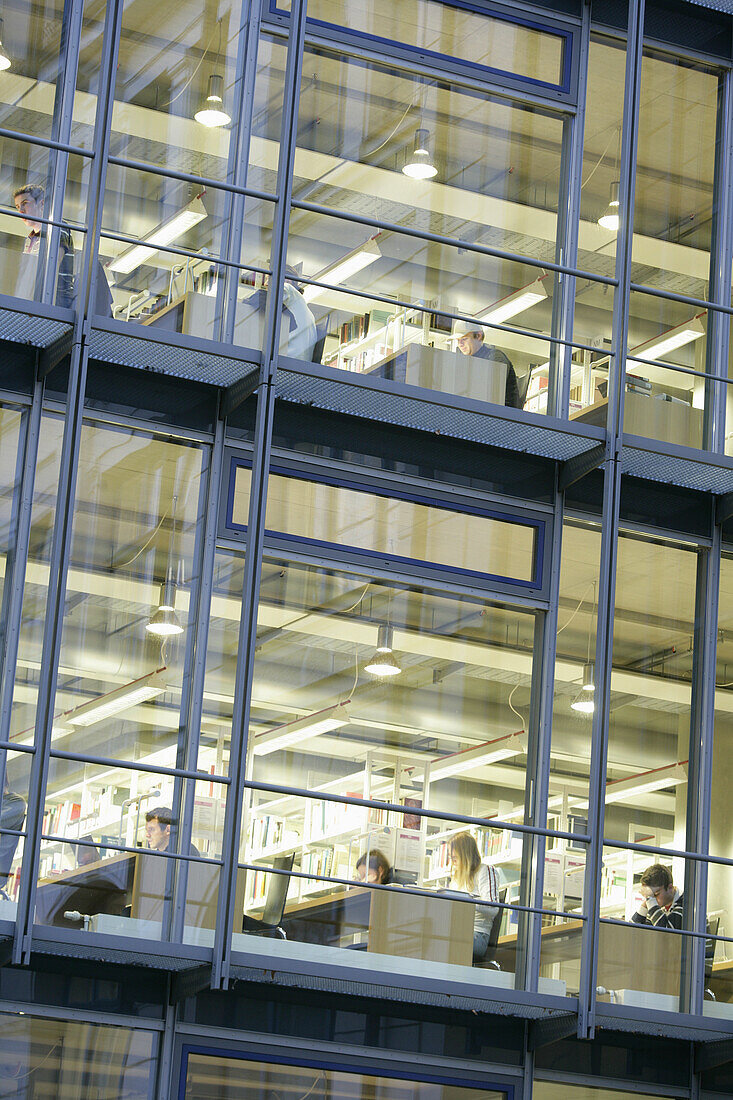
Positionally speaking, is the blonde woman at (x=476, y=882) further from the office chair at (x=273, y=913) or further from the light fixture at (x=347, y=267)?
the light fixture at (x=347, y=267)

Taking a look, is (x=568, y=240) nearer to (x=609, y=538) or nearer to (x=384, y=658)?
(x=609, y=538)

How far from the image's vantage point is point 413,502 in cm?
959

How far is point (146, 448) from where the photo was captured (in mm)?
9094

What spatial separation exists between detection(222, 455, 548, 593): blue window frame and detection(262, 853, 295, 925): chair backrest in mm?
1694

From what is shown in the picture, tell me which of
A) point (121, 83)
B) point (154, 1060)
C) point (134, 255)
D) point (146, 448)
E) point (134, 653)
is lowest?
point (154, 1060)

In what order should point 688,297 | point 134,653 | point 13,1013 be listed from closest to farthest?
point 13,1013 < point 134,653 < point 688,297

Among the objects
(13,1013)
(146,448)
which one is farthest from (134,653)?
(13,1013)

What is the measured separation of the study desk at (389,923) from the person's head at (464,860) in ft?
0.41

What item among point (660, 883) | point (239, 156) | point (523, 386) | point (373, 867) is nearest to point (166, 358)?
point (239, 156)

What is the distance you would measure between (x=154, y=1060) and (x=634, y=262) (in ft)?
17.1

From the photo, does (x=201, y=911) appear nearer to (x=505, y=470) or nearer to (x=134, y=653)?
(x=134, y=653)

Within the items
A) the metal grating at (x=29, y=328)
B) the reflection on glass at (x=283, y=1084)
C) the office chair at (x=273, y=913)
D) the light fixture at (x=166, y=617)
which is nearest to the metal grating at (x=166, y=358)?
the metal grating at (x=29, y=328)

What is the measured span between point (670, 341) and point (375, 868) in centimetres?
356

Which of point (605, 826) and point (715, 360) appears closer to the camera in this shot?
point (605, 826)
